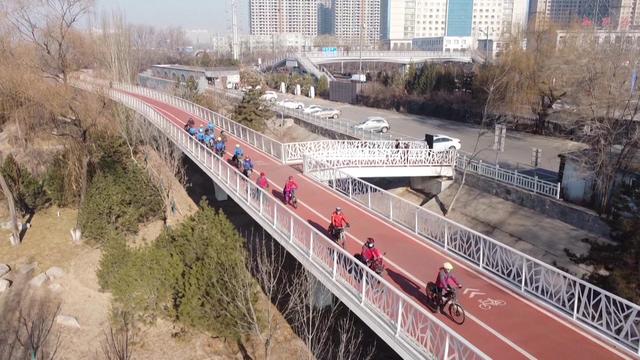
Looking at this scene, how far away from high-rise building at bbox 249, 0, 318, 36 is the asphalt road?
138734 millimetres

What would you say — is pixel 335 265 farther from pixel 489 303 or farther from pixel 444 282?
pixel 489 303

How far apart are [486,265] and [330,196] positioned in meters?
6.50

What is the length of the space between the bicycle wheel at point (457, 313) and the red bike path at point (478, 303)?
11cm

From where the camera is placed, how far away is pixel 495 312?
412 inches

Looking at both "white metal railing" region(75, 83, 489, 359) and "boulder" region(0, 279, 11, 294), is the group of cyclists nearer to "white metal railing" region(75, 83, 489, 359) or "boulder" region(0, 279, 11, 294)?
"white metal railing" region(75, 83, 489, 359)

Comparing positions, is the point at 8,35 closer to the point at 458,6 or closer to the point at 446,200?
the point at 446,200

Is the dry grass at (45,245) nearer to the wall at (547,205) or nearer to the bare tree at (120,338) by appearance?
the bare tree at (120,338)

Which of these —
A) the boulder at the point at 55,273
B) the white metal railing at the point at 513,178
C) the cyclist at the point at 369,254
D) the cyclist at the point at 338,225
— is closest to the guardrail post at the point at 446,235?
the cyclist at the point at 338,225

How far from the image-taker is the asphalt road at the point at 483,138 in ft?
95.5

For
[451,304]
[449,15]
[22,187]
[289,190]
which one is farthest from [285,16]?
[451,304]

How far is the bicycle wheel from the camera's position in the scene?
9938 millimetres

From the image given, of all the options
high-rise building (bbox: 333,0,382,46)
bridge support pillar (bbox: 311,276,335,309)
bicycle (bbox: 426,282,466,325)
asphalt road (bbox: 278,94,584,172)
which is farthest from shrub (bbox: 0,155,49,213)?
high-rise building (bbox: 333,0,382,46)

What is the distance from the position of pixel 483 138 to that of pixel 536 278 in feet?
82.6

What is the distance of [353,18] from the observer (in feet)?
613
